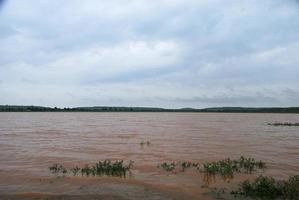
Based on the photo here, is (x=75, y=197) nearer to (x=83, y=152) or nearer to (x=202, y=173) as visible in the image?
(x=202, y=173)

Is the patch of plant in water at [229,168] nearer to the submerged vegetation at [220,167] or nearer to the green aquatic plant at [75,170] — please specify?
the submerged vegetation at [220,167]

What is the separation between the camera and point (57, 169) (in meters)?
14.1

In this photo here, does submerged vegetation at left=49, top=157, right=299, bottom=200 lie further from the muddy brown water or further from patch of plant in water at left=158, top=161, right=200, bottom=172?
the muddy brown water

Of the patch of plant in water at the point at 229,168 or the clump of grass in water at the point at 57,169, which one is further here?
the clump of grass in water at the point at 57,169

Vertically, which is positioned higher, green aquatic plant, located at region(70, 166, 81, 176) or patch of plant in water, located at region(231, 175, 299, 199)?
patch of plant in water, located at region(231, 175, 299, 199)

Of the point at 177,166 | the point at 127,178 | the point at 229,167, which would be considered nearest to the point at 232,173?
the point at 229,167

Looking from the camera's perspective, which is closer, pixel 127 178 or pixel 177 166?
pixel 127 178

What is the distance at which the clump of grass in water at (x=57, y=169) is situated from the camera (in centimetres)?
1363

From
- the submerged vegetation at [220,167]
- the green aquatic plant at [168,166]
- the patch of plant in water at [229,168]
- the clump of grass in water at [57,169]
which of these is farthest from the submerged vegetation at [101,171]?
the patch of plant in water at [229,168]

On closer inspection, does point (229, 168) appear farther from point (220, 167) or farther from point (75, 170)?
point (75, 170)

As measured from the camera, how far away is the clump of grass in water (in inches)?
536

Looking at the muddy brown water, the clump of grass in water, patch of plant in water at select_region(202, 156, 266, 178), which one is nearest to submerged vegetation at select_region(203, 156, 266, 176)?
patch of plant in water at select_region(202, 156, 266, 178)

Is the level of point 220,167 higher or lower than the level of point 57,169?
higher

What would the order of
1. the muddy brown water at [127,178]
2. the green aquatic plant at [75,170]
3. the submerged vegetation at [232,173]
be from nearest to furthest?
the submerged vegetation at [232,173], the muddy brown water at [127,178], the green aquatic plant at [75,170]
